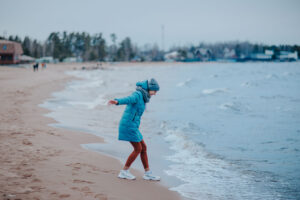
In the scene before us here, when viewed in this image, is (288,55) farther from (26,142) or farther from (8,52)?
(26,142)

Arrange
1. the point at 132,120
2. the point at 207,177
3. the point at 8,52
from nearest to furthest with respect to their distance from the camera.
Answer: the point at 132,120, the point at 207,177, the point at 8,52

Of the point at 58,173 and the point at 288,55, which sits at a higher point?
the point at 288,55

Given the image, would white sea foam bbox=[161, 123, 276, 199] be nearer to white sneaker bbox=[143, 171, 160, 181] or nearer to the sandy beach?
white sneaker bbox=[143, 171, 160, 181]

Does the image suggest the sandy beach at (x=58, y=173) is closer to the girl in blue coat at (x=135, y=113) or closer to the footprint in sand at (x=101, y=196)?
the footprint in sand at (x=101, y=196)

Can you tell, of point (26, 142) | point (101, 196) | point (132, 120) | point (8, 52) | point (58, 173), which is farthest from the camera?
point (8, 52)

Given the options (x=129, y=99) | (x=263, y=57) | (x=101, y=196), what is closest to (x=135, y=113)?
(x=129, y=99)

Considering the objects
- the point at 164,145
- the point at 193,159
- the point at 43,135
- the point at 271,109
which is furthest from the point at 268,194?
the point at 271,109

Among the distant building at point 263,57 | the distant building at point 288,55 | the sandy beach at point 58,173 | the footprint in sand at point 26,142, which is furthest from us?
the distant building at point 263,57

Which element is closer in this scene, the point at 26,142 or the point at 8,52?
the point at 26,142

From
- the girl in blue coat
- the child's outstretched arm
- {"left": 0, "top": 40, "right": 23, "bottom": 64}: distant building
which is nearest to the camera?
the child's outstretched arm

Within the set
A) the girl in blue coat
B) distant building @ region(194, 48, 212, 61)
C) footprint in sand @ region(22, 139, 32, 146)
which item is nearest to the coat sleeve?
the girl in blue coat

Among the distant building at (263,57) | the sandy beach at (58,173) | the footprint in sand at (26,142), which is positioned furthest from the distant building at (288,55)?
the footprint in sand at (26,142)

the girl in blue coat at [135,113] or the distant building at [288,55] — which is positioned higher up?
the distant building at [288,55]

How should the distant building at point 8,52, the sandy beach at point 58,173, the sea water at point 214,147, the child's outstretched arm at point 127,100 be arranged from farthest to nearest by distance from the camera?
1. the distant building at point 8,52
2. the sea water at point 214,147
3. the child's outstretched arm at point 127,100
4. the sandy beach at point 58,173
